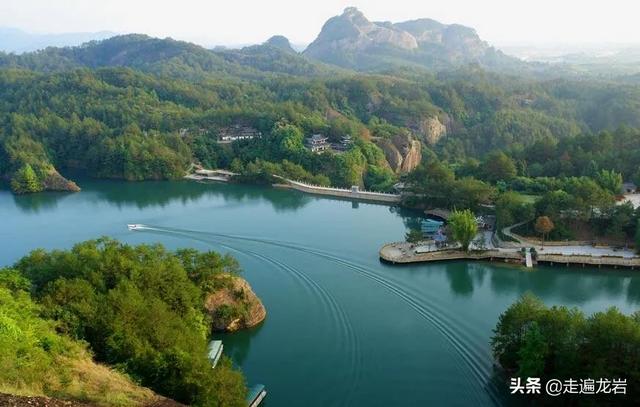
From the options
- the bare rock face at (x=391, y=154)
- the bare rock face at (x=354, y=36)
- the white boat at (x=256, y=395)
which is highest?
the bare rock face at (x=354, y=36)

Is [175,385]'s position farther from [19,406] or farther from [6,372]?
[19,406]

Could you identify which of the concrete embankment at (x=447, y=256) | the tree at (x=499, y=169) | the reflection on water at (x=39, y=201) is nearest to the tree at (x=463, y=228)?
the concrete embankment at (x=447, y=256)

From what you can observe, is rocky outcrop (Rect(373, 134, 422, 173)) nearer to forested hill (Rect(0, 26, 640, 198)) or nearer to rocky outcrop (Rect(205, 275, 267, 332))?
forested hill (Rect(0, 26, 640, 198))

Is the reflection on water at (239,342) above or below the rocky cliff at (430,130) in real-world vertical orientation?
below

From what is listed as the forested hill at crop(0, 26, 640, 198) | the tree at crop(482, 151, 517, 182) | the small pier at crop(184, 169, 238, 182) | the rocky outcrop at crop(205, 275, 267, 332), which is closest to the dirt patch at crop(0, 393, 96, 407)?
the rocky outcrop at crop(205, 275, 267, 332)

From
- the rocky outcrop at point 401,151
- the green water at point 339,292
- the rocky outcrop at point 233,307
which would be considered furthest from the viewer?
the rocky outcrop at point 401,151

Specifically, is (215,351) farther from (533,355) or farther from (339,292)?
(533,355)

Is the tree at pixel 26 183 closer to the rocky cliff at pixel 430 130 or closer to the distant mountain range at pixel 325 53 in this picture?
the rocky cliff at pixel 430 130
